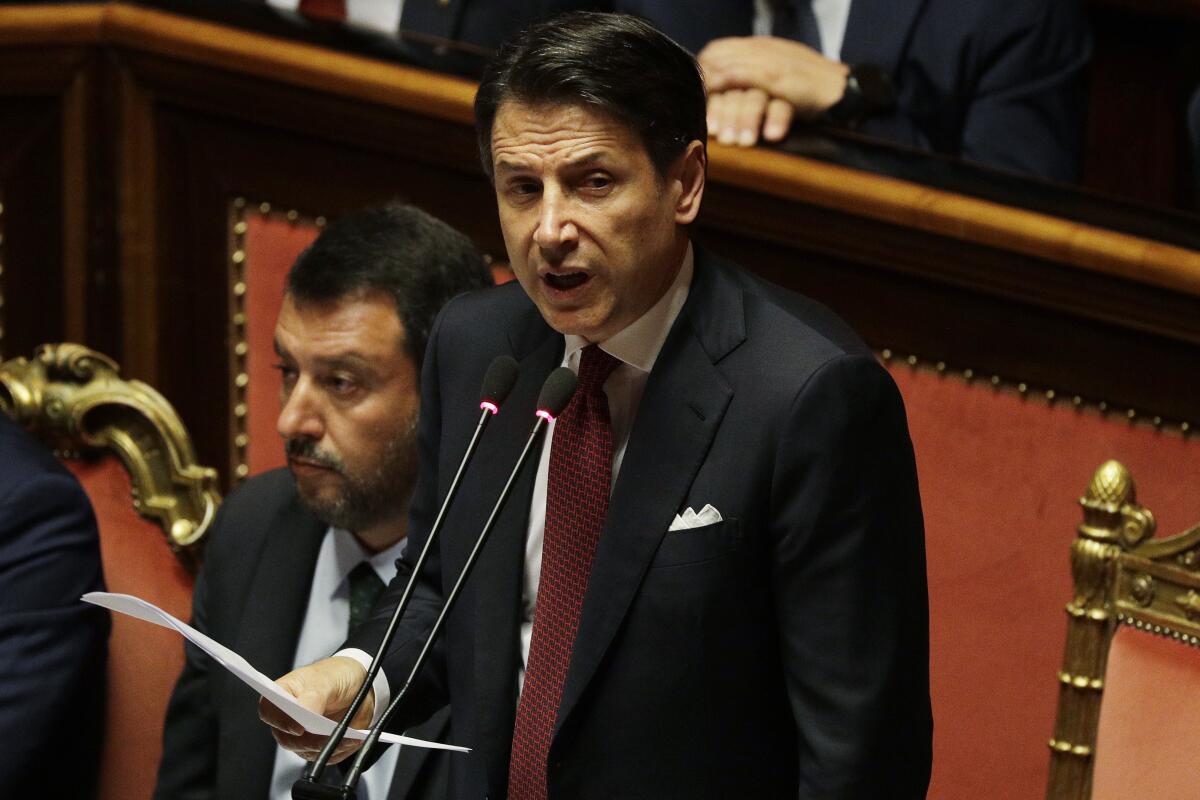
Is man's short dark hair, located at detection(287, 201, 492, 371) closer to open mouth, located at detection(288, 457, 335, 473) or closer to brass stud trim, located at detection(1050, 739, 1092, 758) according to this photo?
open mouth, located at detection(288, 457, 335, 473)

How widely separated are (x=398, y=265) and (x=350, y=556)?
270mm

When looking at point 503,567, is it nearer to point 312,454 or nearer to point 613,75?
point 613,75

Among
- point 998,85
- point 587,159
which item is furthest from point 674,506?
point 998,85

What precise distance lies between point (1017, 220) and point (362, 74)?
0.79 meters

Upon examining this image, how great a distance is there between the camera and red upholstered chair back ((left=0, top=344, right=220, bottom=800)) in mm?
1706

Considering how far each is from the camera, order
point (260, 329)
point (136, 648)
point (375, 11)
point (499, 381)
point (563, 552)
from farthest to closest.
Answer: point (375, 11) < point (260, 329) < point (136, 648) < point (563, 552) < point (499, 381)

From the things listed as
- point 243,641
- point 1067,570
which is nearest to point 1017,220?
point 1067,570

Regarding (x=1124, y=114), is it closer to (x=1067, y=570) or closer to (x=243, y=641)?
(x=1067, y=570)

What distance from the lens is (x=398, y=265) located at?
167 centimetres

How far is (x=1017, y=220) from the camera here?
62.8 inches

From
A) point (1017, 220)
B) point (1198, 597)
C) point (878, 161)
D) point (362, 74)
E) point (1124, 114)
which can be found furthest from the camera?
point (1124, 114)

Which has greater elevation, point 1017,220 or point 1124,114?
point 1124,114

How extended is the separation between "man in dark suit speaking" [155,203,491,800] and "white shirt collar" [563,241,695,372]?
A: 1.57ft

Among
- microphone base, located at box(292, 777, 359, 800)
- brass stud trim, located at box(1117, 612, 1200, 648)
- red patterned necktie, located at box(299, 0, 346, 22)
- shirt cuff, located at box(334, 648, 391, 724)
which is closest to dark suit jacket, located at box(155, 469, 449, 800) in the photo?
shirt cuff, located at box(334, 648, 391, 724)
